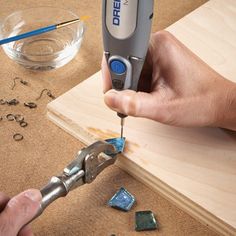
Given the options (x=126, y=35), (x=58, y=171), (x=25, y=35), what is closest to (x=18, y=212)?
(x=58, y=171)

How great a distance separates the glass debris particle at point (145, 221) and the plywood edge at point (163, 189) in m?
0.06

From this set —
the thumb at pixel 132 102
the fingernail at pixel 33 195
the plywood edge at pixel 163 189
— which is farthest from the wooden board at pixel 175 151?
the fingernail at pixel 33 195

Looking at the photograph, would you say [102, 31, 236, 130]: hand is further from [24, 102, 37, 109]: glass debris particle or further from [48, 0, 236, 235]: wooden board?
[24, 102, 37, 109]: glass debris particle

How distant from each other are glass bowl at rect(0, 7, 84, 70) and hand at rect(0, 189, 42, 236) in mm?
488

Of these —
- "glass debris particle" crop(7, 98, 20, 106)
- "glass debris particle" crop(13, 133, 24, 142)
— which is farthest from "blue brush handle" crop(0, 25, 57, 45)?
"glass debris particle" crop(13, 133, 24, 142)

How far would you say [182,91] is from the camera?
32.7 inches

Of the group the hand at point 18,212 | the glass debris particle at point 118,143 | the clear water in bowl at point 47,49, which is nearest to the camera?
the hand at point 18,212

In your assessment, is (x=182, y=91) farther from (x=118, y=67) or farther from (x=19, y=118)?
(x=19, y=118)

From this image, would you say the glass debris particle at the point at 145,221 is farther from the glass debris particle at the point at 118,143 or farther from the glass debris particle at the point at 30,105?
the glass debris particle at the point at 30,105

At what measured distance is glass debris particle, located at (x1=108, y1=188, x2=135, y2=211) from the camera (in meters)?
0.79

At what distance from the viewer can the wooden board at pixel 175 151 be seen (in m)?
0.79

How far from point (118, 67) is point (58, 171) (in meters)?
0.25

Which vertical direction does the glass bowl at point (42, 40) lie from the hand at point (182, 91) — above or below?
below

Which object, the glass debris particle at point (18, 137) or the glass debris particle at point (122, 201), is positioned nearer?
the glass debris particle at point (122, 201)
